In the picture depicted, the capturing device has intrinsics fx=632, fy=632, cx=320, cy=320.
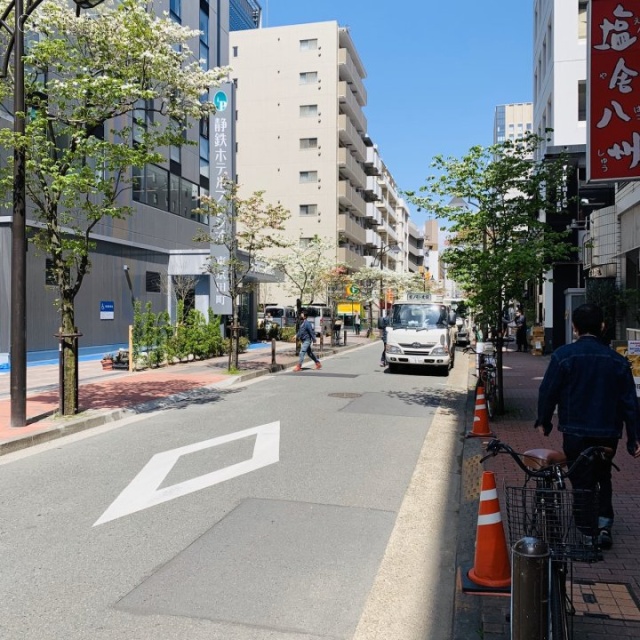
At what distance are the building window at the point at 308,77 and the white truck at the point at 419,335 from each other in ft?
138

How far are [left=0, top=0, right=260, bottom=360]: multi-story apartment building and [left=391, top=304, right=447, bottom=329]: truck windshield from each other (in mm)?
6825

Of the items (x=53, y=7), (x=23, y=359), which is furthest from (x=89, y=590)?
(x=53, y=7)

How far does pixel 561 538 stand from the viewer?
118 inches

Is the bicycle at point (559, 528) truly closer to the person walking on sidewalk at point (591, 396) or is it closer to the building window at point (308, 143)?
the person walking on sidewalk at point (591, 396)

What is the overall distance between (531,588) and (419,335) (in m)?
16.1

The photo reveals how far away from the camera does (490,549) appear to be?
4.12 metres

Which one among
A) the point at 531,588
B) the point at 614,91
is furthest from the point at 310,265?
the point at 531,588

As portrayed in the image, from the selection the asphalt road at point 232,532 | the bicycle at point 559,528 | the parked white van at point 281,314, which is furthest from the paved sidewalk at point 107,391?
the parked white van at point 281,314

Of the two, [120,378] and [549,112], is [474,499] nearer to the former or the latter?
[120,378]

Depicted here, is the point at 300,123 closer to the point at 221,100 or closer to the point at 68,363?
the point at 221,100

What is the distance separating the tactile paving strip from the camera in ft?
12.0

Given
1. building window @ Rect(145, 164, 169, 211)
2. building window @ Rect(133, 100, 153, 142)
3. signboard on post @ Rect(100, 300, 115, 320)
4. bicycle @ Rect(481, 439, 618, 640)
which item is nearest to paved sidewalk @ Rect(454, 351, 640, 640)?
bicycle @ Rect(481, 439, 618, 640)

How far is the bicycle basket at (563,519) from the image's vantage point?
2945 mm

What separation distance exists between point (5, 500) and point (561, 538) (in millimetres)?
5329
